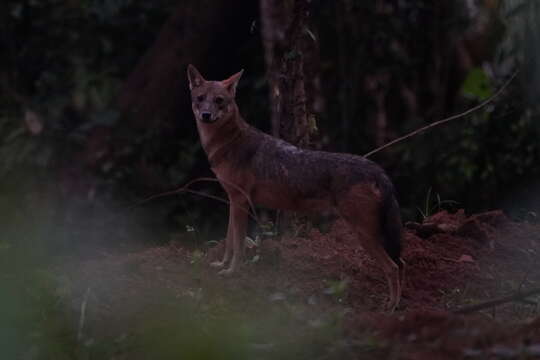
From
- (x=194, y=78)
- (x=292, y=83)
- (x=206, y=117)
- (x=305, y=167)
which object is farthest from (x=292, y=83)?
(x=305, y=167)

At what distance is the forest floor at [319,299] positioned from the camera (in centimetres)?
504

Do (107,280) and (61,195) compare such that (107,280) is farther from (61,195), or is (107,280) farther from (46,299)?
(61,195)

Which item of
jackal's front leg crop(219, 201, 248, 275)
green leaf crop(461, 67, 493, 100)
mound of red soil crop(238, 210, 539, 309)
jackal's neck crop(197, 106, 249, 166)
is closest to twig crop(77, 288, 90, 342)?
jackal's front leg crop(219, 201, 248, 275)

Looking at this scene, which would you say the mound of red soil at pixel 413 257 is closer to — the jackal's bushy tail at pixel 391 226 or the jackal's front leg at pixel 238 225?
the jackal's front leg at pixel 238 225

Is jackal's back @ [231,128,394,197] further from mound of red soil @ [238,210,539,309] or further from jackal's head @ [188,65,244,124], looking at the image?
mound of red soil @ [238,210,539,309]

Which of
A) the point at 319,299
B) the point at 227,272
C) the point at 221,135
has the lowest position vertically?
the point at 319,299

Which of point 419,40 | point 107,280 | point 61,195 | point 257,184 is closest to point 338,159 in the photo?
point 257,184

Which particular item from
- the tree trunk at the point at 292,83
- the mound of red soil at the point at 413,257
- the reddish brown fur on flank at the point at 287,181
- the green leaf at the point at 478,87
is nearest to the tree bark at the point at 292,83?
the tree trunk at the point at 292,83

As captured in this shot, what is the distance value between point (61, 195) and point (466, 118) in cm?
592

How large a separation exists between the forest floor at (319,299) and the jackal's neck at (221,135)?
2.71 ft

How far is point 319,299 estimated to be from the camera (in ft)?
21.8

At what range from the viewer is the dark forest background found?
12.4 meters

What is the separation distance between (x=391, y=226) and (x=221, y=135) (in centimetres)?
165

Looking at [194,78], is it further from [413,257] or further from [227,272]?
[413,257]
